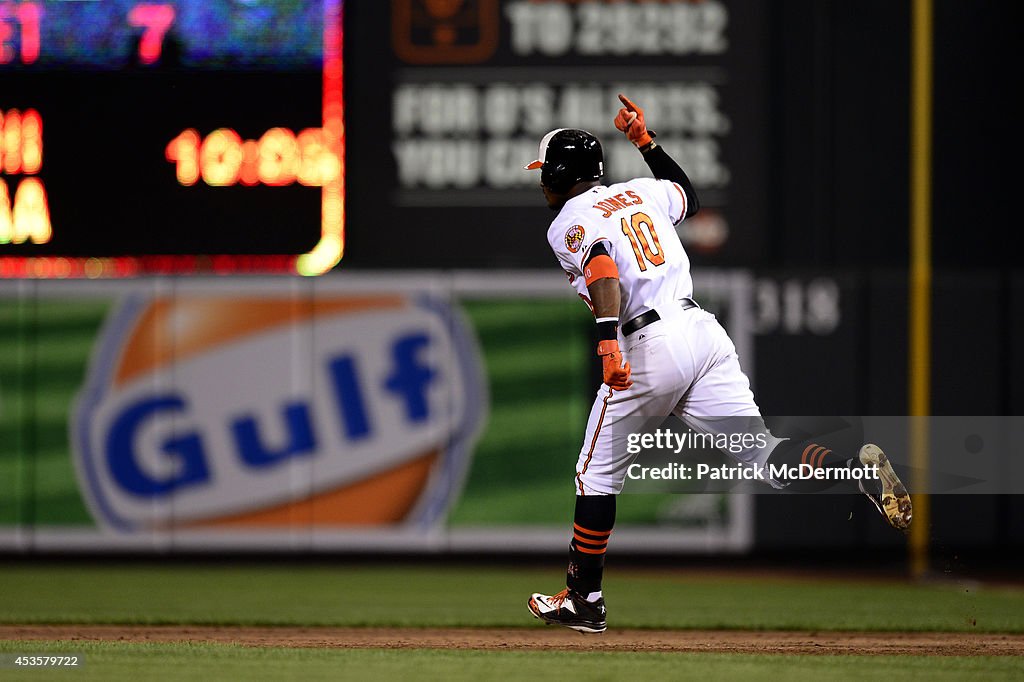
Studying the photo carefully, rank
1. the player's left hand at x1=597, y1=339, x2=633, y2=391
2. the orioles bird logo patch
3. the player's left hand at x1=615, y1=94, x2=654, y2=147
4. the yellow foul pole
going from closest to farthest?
1. the player's left hand at x1=597, y1=339, x2=633, y2=391
2. the orioles bird logo patch
3. the player's left hand at x1=615, y1=94, x2=654, y2=147
4. the yellow foul pole

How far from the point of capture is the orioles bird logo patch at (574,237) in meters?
4.55

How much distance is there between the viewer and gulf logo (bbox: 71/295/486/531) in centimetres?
771

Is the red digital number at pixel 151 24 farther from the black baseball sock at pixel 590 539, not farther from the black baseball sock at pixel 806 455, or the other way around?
the black baseball sock at pixel 806 455

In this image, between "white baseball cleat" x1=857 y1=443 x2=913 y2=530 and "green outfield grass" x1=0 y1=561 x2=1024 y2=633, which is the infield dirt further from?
"white baseball cleat" x1=857 y1=443 x2=913 y2=530

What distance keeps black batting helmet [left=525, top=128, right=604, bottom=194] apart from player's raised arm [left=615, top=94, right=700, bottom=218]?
0.17 meters

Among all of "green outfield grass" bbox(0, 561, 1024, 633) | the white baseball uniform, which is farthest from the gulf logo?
the white baseball uniform

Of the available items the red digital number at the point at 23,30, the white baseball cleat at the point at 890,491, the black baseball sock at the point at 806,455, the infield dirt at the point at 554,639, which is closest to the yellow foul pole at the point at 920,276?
the infield dirt at the point at 554,639

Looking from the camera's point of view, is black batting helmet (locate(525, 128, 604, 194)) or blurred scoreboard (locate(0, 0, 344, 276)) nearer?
black batting helmet (locate(525, 128, 604, 194))

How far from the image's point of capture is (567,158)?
4684 mm

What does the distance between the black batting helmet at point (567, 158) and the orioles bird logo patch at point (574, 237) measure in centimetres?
21

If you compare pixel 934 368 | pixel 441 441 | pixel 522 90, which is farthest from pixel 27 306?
pixel 934 368

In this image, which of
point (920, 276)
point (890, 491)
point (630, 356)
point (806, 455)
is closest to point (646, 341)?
point (630, 356)

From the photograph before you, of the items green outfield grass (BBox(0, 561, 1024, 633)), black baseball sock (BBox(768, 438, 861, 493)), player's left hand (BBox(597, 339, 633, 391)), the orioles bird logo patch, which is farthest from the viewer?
green outfield grass (BBox(0, 561, 1024, 633))

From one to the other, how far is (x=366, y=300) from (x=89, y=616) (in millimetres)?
2535
